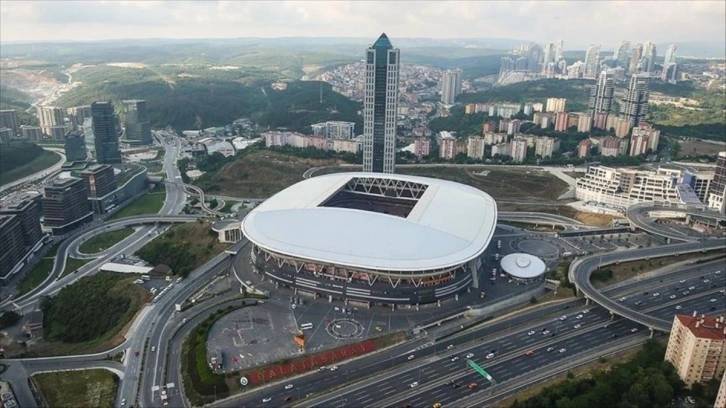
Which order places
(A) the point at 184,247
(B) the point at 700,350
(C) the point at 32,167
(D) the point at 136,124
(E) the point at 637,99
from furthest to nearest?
(D) the point at 136,124
(E) the point at 637,99
(C) the point at 32,167
(A) the point at 184,247
(B) the point at 700,350

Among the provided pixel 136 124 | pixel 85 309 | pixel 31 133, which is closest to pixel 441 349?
pixel 85 309

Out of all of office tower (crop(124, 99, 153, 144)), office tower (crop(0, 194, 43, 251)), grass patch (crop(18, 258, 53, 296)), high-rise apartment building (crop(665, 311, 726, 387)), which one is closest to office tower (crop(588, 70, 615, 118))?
high-rise apartment building (crop(665, 311, 726, 387))

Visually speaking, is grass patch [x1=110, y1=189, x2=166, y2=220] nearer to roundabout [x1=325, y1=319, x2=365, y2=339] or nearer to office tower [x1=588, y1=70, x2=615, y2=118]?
roundabout [x1=325, y1=319, x2=365, y2=339]

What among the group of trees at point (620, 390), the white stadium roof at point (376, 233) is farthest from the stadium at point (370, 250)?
the group of trees at point (620, 390)

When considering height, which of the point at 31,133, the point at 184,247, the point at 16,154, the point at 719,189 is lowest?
the point at 184,247

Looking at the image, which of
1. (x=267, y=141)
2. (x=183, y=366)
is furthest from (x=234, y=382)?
(x=267, y=141)

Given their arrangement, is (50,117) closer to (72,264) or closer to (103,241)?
(103,241)
